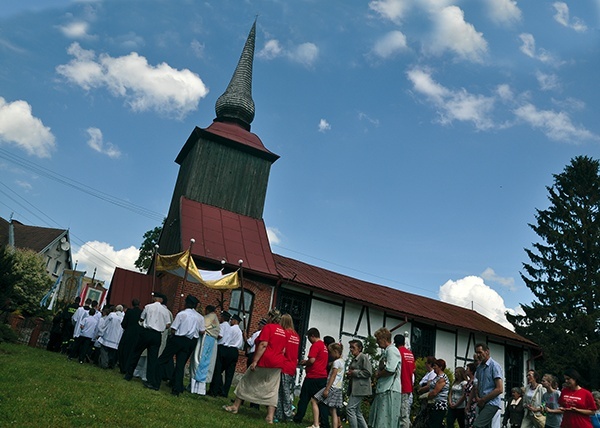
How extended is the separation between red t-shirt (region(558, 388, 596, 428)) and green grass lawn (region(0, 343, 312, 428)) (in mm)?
4554

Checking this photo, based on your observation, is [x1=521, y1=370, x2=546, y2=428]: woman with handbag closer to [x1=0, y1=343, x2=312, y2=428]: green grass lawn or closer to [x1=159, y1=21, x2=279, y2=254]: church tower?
[x1=0, y1=343, x2=312, y2=428]: green grass lawn

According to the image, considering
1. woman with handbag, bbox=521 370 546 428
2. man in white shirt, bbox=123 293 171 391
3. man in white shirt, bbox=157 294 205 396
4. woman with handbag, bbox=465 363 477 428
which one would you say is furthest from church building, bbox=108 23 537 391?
woman with handbag, bbox=465 363 477 428

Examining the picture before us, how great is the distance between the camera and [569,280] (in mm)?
28734

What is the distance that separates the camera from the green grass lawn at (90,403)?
233 inches

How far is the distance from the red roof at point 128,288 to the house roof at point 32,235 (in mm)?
31502

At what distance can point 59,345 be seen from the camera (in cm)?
1572

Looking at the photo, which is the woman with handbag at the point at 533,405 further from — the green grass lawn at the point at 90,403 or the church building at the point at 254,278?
the church building at the point at 254,278

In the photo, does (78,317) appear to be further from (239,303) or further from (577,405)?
(577,405)

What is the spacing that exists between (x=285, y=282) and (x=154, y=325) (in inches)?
378

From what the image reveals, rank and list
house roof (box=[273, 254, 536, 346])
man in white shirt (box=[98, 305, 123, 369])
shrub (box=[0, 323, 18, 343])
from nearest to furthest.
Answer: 1. man in white shirt (box=[98, 305, 123, 369])
2. shrub (box=[0, 323, 18, 343])
3. house roof (box=[273, 254, 536, 346])

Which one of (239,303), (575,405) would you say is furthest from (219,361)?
(239,303)

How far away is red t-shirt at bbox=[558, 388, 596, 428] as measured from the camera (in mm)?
7273

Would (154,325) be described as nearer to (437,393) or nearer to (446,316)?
(437,393)

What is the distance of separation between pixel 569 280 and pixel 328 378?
81.2 ft
